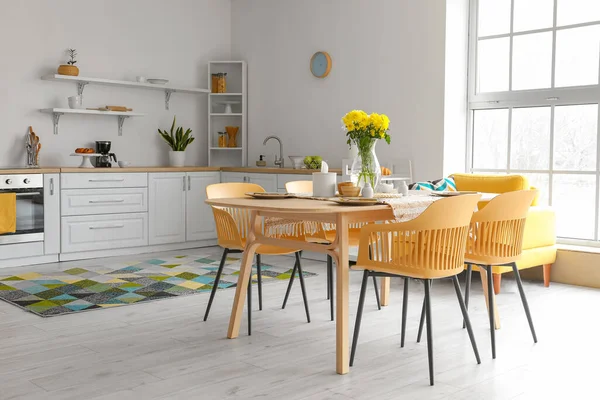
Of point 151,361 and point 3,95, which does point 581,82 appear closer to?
point 151,361

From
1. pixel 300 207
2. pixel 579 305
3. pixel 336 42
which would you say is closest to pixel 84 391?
pixel 300 207

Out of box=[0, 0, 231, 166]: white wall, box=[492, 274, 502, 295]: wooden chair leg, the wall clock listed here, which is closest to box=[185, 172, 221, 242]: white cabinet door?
box=[0, 0, 231, 166]: white wall

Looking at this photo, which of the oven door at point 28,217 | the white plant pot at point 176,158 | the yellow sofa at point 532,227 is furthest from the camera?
the white plant pot at point 176,158

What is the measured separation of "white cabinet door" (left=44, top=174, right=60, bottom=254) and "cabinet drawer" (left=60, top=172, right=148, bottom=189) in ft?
0.26

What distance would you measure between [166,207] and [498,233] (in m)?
3.93

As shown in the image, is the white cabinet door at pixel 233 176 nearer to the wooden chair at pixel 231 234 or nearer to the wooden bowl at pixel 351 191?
the wooden chair at pixel 231 234

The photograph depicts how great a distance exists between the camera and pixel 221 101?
7.51m

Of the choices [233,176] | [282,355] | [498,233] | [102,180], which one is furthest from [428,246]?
[233,176]

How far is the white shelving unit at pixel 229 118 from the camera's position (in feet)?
24.2

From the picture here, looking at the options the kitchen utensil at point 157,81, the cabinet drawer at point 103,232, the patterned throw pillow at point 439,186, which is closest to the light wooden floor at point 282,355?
the patterned throw pillow at point 439,186

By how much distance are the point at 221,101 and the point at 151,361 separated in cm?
483

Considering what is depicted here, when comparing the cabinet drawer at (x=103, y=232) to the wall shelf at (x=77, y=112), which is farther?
the wall shelf at (x=77, y=112)

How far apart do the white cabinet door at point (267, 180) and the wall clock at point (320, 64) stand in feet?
3.67

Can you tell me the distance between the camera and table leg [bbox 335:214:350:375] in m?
2.88
